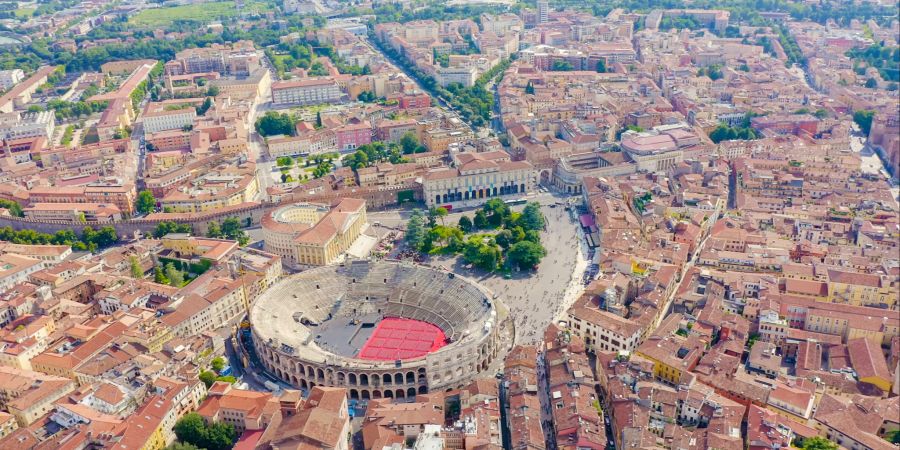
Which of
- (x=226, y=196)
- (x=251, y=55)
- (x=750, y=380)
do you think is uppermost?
(x=251, y=55)

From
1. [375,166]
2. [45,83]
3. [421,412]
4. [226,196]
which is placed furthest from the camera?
[45,83]

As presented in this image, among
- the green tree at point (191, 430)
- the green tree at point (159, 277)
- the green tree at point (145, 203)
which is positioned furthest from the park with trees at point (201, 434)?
the green tree at point (145, 203)

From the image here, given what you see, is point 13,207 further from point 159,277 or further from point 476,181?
point 476,181

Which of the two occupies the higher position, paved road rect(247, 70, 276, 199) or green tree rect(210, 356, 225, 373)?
paved road rect(247, 70, 276, 199)

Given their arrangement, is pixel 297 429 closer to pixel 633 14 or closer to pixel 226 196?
pixel 226 196

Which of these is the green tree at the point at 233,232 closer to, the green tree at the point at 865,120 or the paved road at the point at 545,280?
the paved road at the point at 545,280

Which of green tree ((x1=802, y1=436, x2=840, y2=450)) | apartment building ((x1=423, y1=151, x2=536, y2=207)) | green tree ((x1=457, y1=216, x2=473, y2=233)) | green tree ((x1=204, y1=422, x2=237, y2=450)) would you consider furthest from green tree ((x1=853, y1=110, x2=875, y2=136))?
green tree ((x1=204, y1=422, x2=237, y2=450))

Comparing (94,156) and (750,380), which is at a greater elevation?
(94,156)

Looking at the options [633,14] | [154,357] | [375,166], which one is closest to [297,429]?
[154,357]

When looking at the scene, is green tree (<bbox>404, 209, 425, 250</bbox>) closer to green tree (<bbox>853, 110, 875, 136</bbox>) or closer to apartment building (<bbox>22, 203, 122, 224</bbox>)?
apartment building (<bbox>22, 203, 122, 224</bbox>)
